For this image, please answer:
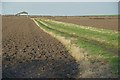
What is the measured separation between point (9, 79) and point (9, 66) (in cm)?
197

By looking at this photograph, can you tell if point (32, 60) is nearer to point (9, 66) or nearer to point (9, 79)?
point (9, 66)

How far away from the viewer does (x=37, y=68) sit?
44.9 feet

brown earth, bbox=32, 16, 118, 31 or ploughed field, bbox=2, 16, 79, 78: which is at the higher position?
brown earth, bbox=32, 16, 118, 31

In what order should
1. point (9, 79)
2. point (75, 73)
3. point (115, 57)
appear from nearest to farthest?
point (9, 79), point (75, 73), point (115, 57)

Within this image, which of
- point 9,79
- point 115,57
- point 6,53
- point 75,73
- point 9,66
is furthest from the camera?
point 6,53

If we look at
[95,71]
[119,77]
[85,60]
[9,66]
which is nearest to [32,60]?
[9,66]

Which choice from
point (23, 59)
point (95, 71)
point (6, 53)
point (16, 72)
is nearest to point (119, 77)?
point (95, 71)

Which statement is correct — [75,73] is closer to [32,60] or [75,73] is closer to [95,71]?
[95,71]

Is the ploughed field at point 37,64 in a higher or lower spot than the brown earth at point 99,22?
lower

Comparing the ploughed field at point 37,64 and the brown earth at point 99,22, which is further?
the brown earth at point 99,22

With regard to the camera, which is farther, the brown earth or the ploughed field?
the brown earth

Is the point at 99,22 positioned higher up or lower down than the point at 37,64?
higher up

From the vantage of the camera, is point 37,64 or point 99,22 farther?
point 99,22

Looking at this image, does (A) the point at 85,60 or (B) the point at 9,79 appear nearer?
(B) the point at 9,79
